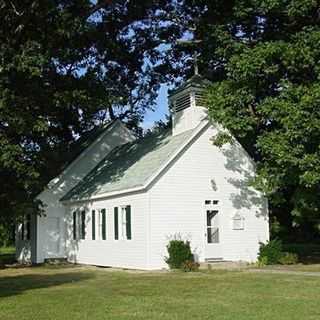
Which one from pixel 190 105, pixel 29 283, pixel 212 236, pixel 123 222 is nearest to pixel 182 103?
pixel 190 105

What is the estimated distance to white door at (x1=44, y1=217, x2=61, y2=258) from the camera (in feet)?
112

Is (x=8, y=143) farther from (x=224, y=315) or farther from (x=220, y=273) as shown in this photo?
(x=224, y=315)

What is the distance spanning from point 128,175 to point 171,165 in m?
2.92

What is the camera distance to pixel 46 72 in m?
30.0

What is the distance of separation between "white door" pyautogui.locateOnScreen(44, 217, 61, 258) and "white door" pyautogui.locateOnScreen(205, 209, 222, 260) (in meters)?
10.1

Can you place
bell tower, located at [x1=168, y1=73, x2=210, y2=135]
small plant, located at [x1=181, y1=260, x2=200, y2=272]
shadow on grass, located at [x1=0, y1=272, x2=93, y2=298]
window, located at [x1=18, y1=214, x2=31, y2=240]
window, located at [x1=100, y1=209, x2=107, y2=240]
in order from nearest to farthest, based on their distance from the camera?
shadow on grass, located at [x1=0, y1=272, x2=93, y2=298]
small plant, located at [x1=181, y1=260, x2=200, y2=272]
bell tower, located at [x1=168, y1=73, x2=210, y2=135]
window, located at [x1=100, y1=209, x2=107, y2=240]
window, located at [x1=18, y1=214, x2=31, y2=240]

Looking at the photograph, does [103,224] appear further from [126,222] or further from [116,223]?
[126,222]

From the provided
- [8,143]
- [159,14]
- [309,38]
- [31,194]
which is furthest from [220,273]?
[159,14]

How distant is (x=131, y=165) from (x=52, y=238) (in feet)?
23.5

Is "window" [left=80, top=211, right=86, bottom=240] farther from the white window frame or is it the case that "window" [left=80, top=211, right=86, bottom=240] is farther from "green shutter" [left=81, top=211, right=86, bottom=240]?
the white window frame

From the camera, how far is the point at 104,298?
50.8 ft

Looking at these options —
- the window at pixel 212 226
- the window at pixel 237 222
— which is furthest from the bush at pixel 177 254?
the window at pixel 237 222

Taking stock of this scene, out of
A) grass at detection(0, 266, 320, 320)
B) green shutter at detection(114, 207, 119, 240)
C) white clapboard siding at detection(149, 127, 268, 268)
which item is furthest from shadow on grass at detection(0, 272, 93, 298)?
green shutter at detection(114, 207, 119, 240)

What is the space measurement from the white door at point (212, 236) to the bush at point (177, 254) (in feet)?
5.43
